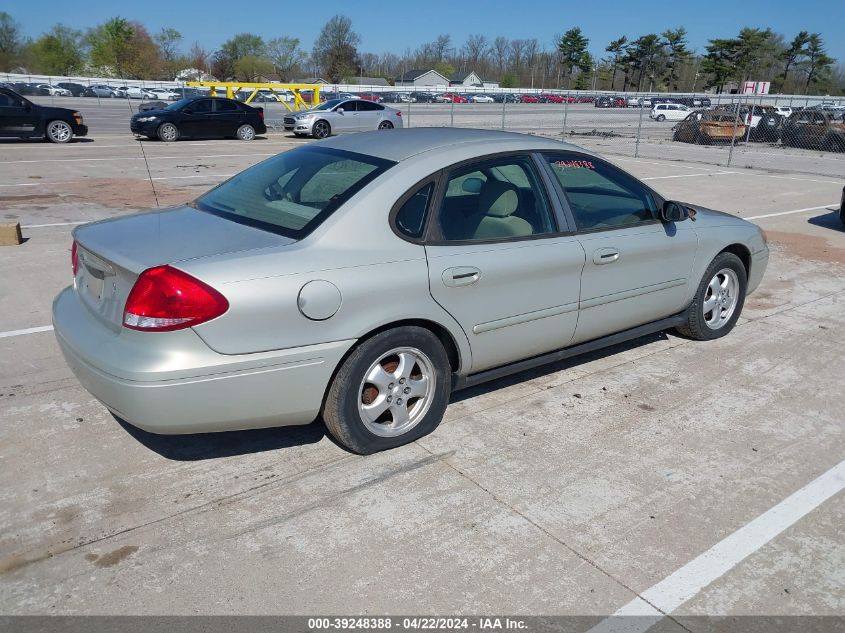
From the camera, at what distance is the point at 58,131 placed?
1956cm

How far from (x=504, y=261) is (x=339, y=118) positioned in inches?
835

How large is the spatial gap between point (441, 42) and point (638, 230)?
144 meters

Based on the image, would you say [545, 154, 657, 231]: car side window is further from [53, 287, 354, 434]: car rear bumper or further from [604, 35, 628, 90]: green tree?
[604, 35, 628, 90]: green tree

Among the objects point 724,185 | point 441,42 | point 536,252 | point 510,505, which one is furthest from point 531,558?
point 441,42

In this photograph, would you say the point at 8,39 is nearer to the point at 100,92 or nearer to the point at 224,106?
the point at 100,92

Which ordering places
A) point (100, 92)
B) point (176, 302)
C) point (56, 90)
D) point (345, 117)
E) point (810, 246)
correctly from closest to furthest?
point (176, 302) → point (810, 246) → point (345, 117) → point (56, 90) → point (100, 92)

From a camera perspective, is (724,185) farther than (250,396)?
Yes

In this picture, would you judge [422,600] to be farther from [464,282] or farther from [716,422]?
[716,422]

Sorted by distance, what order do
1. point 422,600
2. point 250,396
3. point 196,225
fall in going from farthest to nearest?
→ point 196,225 < point 250,396 < point 422,600

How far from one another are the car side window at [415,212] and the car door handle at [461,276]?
9.9 inches

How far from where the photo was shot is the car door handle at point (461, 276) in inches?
145

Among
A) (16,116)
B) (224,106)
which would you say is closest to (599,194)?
(16,116)

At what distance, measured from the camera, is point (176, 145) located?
20.4m

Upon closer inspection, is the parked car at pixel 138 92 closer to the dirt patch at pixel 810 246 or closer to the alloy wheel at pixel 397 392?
the dirt patch at pixel 810 246
